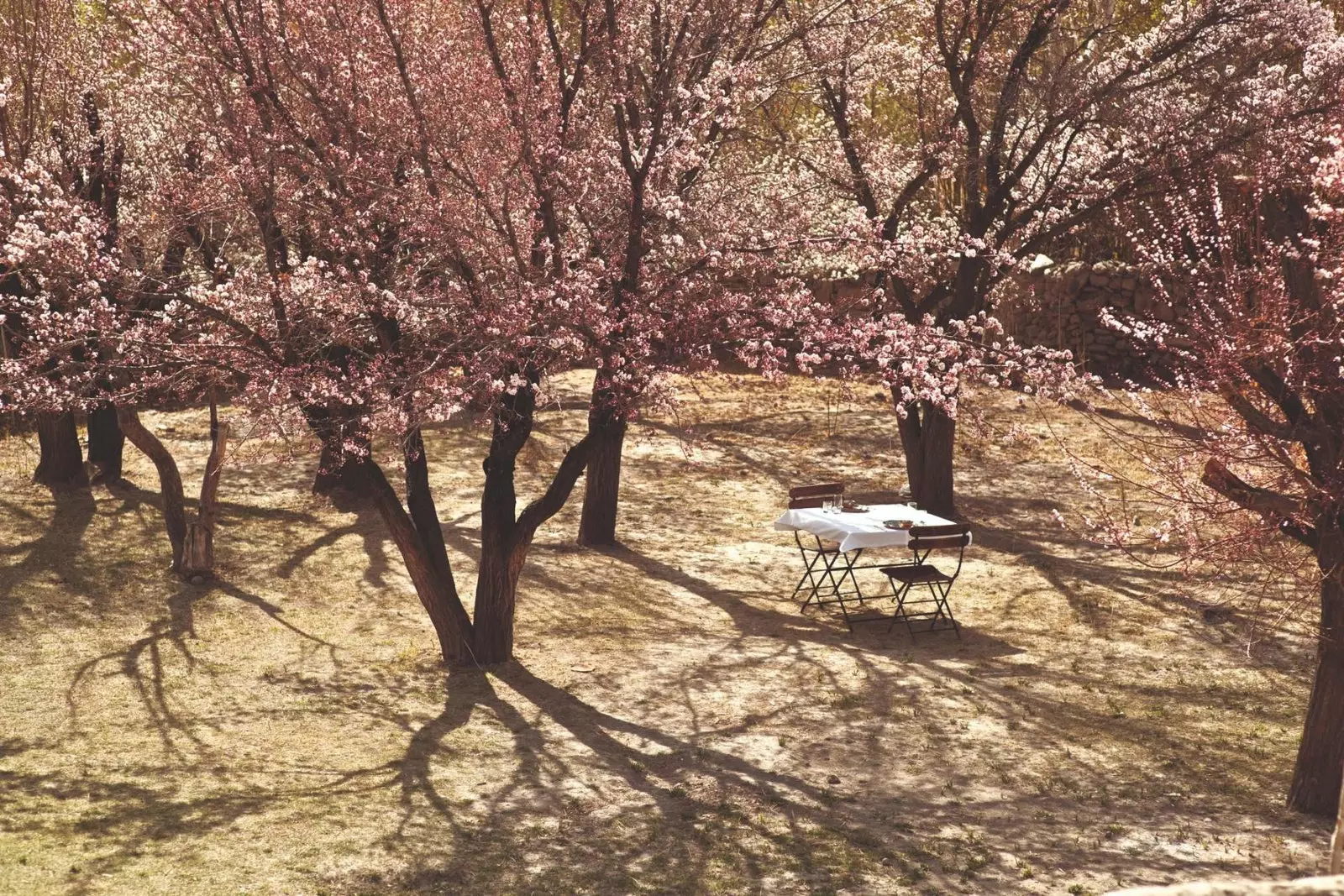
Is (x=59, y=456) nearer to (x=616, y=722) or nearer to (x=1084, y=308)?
(x=616, y=722)

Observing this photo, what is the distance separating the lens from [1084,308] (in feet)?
64.1

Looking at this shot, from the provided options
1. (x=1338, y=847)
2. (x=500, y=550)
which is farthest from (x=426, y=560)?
(x=1338, y=847)

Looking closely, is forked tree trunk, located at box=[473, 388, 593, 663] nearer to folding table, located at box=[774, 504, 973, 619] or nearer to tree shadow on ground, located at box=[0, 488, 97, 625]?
folding table, located at box=[774, 504, 973, 619]

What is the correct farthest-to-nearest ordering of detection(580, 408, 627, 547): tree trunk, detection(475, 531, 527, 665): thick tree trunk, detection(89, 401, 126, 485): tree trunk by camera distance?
detection(89, 401, 126, 485): tree trunk → detection(580, 408, 627, 547): tree trunk → detection(475, 531, 527, 665): thick tree trunk

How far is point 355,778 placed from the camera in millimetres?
7707

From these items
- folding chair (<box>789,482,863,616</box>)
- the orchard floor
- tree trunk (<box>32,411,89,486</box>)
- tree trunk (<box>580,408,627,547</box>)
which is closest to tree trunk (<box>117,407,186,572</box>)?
the orchard floor

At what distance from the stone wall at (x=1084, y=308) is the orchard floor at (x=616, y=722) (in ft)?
18.3

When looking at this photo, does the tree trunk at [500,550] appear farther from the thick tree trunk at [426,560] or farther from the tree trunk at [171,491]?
the tree trunk at [171,491]

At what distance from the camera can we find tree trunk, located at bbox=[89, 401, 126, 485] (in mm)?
14328

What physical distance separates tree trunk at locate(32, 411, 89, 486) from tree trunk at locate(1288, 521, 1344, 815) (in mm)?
11801

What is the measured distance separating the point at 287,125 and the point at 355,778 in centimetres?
416

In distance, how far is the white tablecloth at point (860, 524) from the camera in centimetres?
1035

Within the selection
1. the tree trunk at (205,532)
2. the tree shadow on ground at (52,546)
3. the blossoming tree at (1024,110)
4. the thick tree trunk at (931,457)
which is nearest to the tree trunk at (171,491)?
the tree trunk at (205,532)

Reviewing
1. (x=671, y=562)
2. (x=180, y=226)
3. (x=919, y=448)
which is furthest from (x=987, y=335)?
(x=180, y=226)
